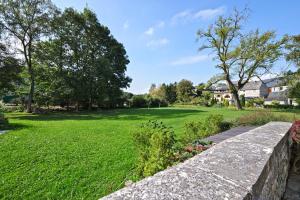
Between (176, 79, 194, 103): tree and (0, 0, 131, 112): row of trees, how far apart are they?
24347mm

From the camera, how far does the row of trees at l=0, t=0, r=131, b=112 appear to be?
765 inches

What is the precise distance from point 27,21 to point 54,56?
13.8ft

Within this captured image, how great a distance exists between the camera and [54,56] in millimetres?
22703

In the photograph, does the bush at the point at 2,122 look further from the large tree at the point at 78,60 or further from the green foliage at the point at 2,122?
the large tree at the point at 78,60

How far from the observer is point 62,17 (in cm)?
2230

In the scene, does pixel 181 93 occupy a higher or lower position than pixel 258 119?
higher

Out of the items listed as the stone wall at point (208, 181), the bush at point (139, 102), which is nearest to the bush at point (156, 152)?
the stone wall at point (208, 181)

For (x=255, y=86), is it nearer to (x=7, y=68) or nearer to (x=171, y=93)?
(x=171, y=93)

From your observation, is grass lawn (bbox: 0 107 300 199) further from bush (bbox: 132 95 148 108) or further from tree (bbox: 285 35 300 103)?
bush (bbox: 132 95 148 108)

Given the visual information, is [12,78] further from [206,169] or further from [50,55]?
[206,169]

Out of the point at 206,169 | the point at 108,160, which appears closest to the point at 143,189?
the point at 206,169

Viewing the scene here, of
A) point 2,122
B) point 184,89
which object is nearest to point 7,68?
point 2,122

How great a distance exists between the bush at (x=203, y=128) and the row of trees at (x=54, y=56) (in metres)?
18.1

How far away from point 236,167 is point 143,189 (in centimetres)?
85
